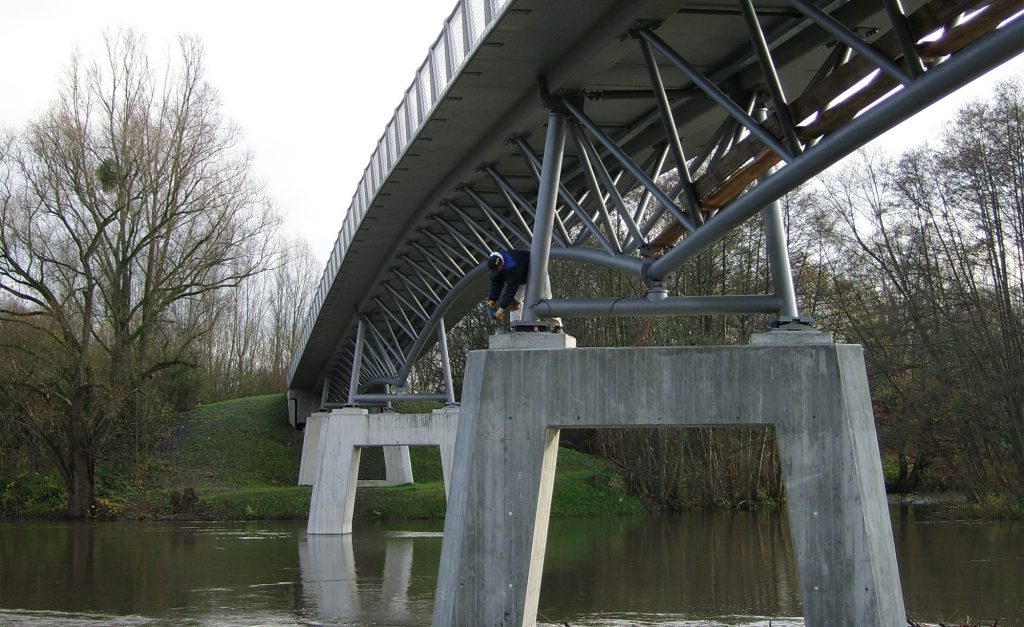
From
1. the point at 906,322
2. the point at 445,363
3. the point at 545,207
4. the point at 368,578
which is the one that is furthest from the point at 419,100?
the point at 906,322

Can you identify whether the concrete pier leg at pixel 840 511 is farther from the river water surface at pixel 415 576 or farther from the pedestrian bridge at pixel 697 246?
the river water surface at pixel 415 576

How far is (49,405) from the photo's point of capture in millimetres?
37094

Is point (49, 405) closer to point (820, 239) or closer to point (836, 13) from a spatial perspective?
point (820, 239)

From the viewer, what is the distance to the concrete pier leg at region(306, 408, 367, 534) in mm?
32125

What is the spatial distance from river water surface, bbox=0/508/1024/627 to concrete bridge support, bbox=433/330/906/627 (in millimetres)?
3979

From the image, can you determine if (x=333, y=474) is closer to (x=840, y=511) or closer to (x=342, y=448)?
(x=342, y=448)

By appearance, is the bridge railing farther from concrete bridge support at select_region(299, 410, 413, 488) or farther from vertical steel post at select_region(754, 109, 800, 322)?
concrete bridge support at select_region(299, 410, 413, 488)

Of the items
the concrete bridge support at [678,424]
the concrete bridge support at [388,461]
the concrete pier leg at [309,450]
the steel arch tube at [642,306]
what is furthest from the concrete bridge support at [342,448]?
the concrete bridge support at [678,424]

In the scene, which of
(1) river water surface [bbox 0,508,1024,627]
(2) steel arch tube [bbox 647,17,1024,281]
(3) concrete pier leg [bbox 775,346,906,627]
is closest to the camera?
(2) steel arch tube [bbox 647,17,1024,281]

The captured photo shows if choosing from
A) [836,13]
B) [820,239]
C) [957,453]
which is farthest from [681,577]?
[820,239]

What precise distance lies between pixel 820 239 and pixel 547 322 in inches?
1239

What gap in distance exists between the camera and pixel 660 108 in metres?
11.0

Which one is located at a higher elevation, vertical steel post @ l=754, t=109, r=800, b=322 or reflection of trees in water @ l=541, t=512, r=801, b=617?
vertical steel post @ l=754, t=109, r=800, b=322

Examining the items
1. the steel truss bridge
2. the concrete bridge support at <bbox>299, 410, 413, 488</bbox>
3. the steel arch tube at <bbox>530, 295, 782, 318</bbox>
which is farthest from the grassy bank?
the steel arch tube at <bbox>530, 295, 782, 318</bbox>
